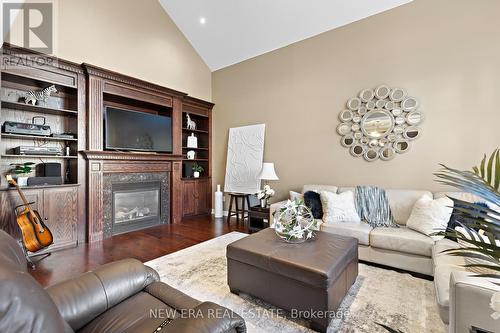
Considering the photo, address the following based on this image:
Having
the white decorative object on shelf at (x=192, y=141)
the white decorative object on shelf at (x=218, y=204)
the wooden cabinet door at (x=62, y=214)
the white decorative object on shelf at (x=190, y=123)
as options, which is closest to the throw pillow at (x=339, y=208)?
the white decorative object on shelf at (x=218, y=204)

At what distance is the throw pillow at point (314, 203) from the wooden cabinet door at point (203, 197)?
107 inches

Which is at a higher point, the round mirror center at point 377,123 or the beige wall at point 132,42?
the beige wall at point 132,42

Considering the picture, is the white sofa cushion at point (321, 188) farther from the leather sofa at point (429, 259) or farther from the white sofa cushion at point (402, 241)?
the white sofa cushion at point (402, 241)

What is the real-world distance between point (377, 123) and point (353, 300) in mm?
2567

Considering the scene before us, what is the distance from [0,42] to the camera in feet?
9.03

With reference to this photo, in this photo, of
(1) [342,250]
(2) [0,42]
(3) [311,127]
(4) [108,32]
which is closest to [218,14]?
(4) [108,32]

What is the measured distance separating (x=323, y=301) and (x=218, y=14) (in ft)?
15.8

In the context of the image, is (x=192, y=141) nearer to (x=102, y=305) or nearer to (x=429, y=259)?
(x=102, y=305)

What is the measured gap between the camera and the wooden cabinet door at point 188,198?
497 cm

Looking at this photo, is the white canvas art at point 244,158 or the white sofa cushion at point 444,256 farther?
the white canvas art at point 244,158

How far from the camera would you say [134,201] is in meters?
4.16

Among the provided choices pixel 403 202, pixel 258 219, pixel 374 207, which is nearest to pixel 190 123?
pixel 258 219

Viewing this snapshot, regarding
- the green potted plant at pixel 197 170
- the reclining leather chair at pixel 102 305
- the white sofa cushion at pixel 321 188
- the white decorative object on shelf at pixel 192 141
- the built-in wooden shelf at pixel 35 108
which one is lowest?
the reclining leather chair at pixel 102 305

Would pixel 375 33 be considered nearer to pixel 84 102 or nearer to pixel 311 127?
pixel 311 127
